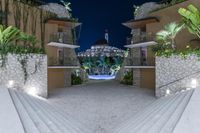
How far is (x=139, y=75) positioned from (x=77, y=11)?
29978 mm

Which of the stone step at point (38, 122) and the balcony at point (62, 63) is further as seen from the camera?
the balcony at point (62, 63)

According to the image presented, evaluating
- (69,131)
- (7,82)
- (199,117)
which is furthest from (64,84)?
(199,117)

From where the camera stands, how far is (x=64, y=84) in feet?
96.0

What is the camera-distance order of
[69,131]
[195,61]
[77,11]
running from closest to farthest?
[69,131] → [195,61] → [77,11]

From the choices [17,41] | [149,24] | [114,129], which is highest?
[149,24]

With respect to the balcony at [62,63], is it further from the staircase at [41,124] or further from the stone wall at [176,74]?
the staircase at [41,124]

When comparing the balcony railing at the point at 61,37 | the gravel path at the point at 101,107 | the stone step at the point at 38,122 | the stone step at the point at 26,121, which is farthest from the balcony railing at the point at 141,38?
the stone step at the point at 26,121

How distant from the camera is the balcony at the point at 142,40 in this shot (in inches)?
1032

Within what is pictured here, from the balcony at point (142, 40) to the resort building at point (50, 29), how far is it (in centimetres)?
643

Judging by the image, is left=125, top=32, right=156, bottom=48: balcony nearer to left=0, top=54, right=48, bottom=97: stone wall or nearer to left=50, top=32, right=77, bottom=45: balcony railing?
left=50, top=32, right=77, bottom=45: balcony railing

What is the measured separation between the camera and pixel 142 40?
2717cm

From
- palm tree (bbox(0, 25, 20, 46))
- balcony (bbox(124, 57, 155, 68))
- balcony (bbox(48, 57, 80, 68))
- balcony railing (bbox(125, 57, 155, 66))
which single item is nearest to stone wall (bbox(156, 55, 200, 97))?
balcony (bbox(124, 57, 155, 68))

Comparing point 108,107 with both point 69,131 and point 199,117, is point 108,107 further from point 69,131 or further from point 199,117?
point 199,117

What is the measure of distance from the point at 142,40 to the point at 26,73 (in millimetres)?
13010
